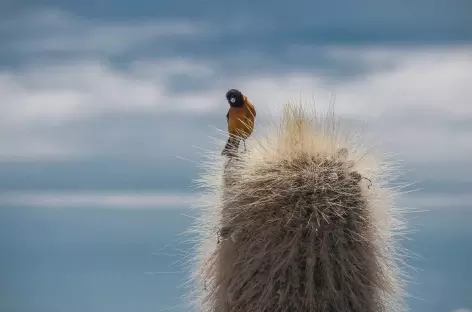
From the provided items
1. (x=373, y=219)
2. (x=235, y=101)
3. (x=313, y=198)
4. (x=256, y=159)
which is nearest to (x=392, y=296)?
(x=373, y=219)

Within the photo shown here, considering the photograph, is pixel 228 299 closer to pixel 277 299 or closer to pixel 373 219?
pixel 277 299

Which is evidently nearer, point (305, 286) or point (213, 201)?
point (305, 286)

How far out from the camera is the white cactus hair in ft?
18.1

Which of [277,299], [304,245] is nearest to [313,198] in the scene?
[304,245]

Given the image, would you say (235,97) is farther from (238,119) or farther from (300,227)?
(300,227)

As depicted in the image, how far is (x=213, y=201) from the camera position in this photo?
6.02 m

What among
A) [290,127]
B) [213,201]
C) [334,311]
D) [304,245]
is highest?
[290,127]

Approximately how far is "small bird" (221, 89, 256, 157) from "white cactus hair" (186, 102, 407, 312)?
13 cm

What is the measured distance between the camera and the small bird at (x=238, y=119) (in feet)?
19.9

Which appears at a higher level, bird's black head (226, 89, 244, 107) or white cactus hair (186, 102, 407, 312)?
bird's black head (226, 89, 244, 107)

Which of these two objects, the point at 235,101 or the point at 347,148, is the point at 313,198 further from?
the point at 235,101

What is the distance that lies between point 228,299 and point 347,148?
1.32 m

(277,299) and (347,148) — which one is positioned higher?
(347,148)

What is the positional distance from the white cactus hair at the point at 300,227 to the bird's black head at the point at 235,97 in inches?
12.2
